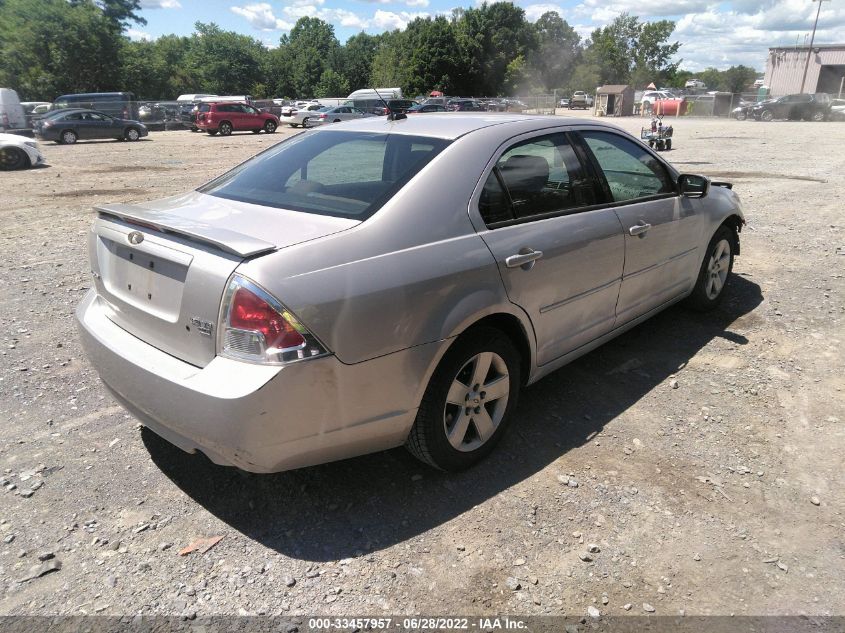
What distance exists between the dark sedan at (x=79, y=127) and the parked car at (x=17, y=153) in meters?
10.7

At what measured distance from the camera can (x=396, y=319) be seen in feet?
8.34

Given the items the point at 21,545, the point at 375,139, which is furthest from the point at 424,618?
the point at 375,139

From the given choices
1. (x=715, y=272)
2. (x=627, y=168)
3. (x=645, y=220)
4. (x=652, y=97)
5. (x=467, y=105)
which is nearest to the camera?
(x=645, y=220)

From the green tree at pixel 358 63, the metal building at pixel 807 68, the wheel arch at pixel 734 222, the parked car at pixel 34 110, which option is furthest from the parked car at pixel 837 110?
the green tree at pixel 358 63

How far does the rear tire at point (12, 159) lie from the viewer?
15.8 meters

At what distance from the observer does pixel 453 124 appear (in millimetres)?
3396

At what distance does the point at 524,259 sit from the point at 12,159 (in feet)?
57.6

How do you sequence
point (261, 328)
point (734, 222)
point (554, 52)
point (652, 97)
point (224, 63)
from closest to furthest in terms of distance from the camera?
1. point (261, 328)
2. point (734, 222)
3. point (652, 97)
4. point (224, 63)
5. point (554, 52)

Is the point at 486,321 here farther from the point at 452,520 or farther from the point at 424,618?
the point at 424,618

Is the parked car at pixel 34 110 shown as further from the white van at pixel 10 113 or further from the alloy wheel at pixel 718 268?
the alloy wheel at pixel 718 268

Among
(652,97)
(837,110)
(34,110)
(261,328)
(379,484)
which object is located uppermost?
(652,97)

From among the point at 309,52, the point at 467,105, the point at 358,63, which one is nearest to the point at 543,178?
the point at 467,105

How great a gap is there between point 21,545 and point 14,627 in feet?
1.58

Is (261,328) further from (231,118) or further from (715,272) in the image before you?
(231,118)
